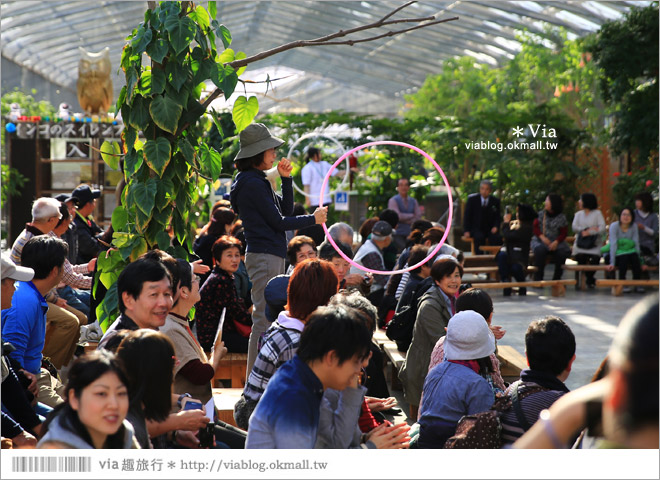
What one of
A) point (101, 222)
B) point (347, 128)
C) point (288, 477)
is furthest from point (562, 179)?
point (288, 477)

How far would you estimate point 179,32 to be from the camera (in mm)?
3859

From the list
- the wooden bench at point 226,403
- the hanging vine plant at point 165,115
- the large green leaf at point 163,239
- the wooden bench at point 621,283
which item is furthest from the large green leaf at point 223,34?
the wooden bench at point 621,283

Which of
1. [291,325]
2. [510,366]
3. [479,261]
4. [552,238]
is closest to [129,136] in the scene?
[291,325]

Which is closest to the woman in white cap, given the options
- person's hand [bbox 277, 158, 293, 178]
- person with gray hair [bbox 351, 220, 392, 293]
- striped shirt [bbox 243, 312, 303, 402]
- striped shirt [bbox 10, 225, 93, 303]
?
striped shirt [bbox 243, 312, 303, 402]

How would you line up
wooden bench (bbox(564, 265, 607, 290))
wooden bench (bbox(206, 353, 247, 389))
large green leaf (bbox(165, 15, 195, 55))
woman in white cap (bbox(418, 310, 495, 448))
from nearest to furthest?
1. woman in white cap (bbox(418, 310, 495, 448))
2. large green leaf (bbox(165, 15, 195, 55))
3. wooden bench (bbox(206, 353, 247, 389))
4. wooden bench (bbox(564, 265, 607, 290))

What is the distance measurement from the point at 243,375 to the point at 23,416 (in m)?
1.81

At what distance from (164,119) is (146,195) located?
392 millimetres

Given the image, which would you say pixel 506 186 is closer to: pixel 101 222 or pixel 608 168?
pixel 608 168

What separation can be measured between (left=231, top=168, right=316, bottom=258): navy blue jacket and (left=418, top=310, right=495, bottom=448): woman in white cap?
1294mm

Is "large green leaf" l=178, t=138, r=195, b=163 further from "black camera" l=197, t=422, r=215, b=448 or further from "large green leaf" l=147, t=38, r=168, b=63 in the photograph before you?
"black camera" l=197, t=422, r=215, b=448

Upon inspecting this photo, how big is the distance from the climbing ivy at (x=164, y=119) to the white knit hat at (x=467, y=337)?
154cm

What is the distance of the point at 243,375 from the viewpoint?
4797 millimetres

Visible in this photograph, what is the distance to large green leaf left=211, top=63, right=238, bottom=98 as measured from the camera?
12.9 ft

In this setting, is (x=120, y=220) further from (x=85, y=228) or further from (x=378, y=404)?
(x=85, y=228)
